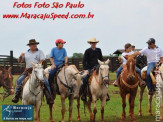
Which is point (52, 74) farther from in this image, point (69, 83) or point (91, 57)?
point (91, 57)

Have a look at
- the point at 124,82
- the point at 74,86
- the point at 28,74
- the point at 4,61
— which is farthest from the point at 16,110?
the point at 4,61

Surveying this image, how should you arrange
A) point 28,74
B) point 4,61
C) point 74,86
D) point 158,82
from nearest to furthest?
point 28,74, point 74,86, point 158,82, point 4,61

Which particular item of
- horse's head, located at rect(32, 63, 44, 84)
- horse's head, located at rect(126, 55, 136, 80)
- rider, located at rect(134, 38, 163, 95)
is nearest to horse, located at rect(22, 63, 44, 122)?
horse's head, located at rect(32, 63, 44, 84)

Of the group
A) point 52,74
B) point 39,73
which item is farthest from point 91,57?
point 39,73

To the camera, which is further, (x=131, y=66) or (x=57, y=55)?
(x=57, y=55)

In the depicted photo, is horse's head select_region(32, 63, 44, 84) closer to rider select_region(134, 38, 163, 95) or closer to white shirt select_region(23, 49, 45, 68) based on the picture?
white shirt select_region(23, 49, 45, 68)

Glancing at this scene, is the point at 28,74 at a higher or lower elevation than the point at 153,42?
lower

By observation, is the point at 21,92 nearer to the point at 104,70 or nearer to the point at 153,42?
the point at 104,70

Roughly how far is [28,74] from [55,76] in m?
1.47

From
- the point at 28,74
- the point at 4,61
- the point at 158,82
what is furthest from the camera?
the point at 4,61

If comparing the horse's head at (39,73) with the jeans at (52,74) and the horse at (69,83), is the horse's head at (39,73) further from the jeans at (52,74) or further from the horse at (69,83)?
the jeans at (52,74)

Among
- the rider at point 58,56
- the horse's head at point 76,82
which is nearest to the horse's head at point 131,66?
the horse's head at point 76,82

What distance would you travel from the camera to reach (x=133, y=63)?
1145cm

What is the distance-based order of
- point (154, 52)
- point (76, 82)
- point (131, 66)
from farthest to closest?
point (154, 52) < point (76, 82) < point (131, 66)
